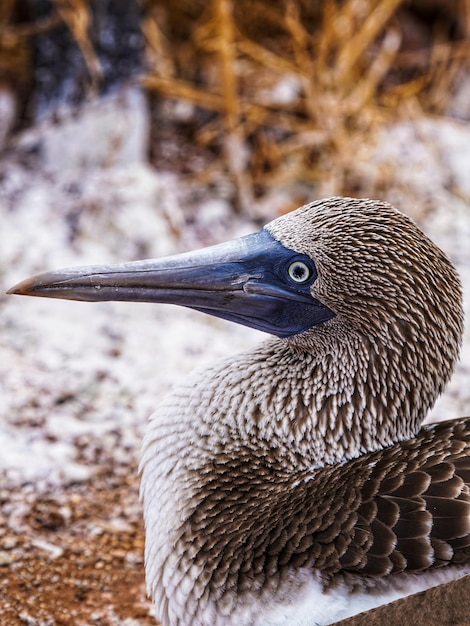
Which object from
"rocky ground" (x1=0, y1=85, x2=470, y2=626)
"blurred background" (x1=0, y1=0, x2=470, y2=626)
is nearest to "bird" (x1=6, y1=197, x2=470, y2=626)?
"rocky ground" (x1=0, y1=85, x2=470, y2=626)

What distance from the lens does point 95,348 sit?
399cm

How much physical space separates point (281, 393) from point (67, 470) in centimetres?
131

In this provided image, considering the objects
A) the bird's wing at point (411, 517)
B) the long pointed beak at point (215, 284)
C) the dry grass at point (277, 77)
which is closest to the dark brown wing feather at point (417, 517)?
the bird's wing at point (411, 517)

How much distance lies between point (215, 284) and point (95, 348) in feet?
6.20

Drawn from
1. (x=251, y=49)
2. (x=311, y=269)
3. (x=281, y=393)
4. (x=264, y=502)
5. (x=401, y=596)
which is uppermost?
(x=251, y=49)

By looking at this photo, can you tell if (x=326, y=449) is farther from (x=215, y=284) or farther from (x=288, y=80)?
(x=288, y=80)

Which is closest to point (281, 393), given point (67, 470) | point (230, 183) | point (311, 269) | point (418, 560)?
point (311, 269)

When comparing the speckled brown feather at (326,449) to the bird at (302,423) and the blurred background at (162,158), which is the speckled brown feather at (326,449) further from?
the blurred background at (162,158)

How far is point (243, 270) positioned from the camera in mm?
2242

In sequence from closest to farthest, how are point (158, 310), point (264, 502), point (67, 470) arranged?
point (264, 502) < point (67, 470) < point (158, 310)

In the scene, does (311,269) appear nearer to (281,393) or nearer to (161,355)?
(281,393)

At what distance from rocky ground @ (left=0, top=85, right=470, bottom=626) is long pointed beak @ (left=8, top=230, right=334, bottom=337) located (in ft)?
1.08

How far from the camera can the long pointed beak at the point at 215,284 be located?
7.14ft

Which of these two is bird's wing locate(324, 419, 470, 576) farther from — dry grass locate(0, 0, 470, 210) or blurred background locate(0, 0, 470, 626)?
dry grass locate(0, 0, 470, 210)
